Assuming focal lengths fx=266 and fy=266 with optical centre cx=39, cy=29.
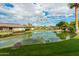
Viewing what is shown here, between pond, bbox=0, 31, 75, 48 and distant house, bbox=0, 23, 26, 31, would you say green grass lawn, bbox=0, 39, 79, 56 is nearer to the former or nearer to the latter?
pond, bbox=0, 31, 75, 48

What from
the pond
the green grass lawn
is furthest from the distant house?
the green grass lawn

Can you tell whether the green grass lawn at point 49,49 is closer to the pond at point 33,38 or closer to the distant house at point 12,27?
the pond at point 33,38

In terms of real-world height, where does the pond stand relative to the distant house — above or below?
below

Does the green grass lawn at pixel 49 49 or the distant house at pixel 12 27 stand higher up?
the distant house at pixel 12 27

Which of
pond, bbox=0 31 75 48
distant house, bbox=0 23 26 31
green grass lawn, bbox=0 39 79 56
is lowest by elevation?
green grass lawn, bbox=0 39 79 56

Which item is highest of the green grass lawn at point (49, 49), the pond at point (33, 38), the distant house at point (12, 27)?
the distant house at point (12, 27)

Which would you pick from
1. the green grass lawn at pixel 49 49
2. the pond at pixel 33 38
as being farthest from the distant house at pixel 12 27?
the green grass lawn at pixel 49 49

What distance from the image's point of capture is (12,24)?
289 cm

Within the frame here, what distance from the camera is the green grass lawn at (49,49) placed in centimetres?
284

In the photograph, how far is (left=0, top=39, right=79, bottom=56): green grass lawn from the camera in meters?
2.84

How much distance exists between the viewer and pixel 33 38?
2.88 metres

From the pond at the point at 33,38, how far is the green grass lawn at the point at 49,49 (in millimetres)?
44

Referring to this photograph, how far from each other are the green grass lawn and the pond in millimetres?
44

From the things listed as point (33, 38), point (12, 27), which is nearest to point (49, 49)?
point (33, 38)
